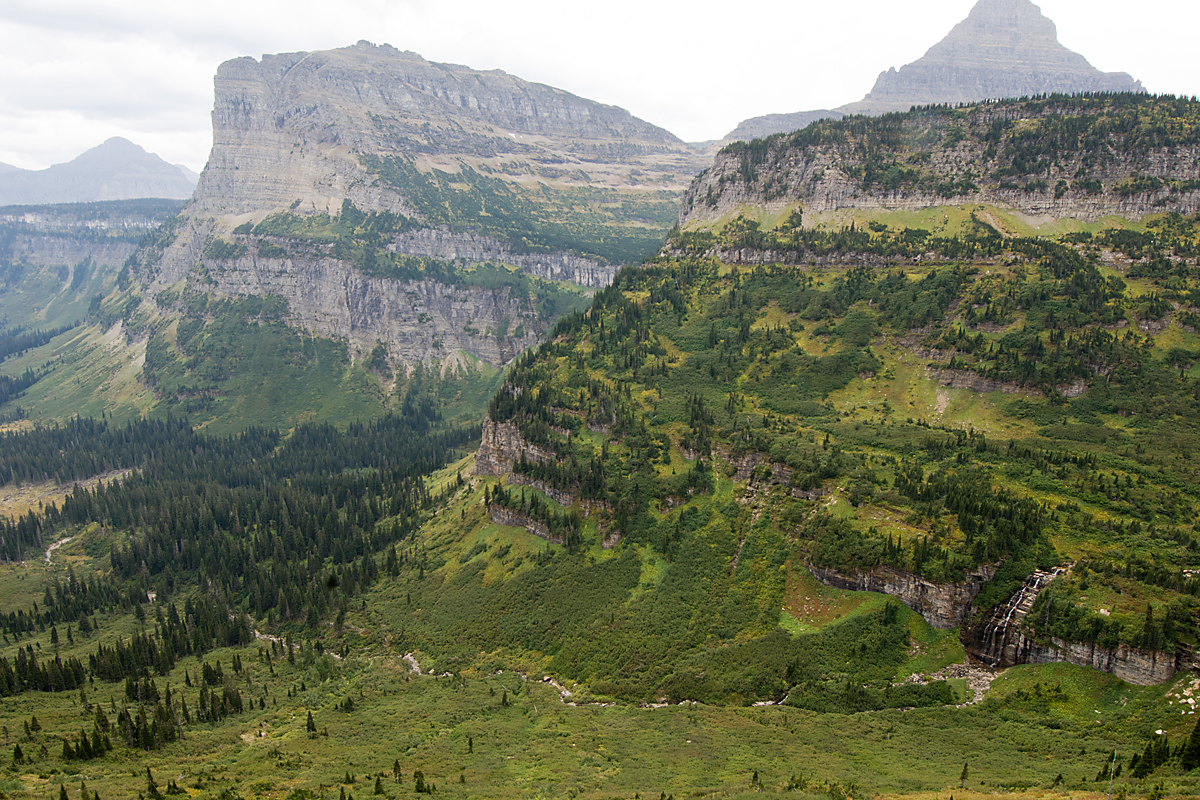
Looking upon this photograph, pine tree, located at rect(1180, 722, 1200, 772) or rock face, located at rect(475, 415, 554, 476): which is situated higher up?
rock face, located at rect(475, 415, 554, 476)

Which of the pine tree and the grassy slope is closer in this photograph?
the pine tree

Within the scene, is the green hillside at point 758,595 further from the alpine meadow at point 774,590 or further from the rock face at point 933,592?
the alpine meadow at point 774,590

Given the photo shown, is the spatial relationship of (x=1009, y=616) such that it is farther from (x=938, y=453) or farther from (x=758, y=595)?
(x=938, y=453)

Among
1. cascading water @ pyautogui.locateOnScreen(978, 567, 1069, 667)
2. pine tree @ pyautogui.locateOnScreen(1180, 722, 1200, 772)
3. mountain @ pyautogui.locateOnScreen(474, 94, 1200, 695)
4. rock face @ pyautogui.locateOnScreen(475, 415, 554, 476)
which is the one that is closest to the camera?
pine tree @ pyautogui.locateOnScreen(1180, 722, 1200, 772)

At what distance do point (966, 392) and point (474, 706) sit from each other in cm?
12757

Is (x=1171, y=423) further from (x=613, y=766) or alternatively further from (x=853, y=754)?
(x=613, y=766)

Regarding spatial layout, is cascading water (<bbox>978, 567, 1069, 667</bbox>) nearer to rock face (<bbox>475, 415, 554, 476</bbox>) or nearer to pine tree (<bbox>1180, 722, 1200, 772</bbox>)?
pine tree (<bbox>1180, 722, 1200, 772</bbox>)

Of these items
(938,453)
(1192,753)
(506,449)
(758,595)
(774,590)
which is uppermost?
(938,453)

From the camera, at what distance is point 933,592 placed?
106 meters

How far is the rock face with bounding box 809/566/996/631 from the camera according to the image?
4124 inches

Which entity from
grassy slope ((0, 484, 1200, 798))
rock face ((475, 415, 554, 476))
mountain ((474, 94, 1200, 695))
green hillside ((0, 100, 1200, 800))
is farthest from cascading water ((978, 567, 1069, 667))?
rock face ((475, 415, 554, 476))

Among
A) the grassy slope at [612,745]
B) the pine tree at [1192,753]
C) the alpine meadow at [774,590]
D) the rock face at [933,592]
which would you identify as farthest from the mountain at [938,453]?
the pine tree at [1192,753]

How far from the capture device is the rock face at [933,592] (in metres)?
105

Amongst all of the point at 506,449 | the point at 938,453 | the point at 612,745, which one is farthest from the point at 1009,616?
the point at 506,449
